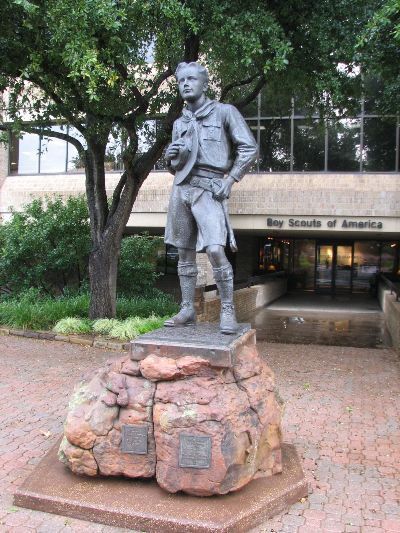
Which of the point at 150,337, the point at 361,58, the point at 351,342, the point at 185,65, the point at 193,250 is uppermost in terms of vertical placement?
the point at 361,58

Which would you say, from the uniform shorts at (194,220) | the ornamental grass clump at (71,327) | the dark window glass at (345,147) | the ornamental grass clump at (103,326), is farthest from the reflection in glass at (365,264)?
the uniform shorts at (194,220)

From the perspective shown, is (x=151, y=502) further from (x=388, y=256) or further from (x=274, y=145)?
(x=388, y=256)

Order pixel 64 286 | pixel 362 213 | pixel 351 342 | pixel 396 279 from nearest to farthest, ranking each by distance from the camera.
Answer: pixel 351 342, pixel 64 286, pixel 362 213, pixel 396 279

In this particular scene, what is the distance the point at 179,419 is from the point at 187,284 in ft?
5.34

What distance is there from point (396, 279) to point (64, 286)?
1611 cm

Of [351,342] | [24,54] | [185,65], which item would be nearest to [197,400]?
[185,65]

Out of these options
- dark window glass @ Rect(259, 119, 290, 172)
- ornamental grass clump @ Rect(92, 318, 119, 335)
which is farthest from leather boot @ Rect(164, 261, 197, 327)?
dark window glass @ Rect(259, 119, 290, 172)

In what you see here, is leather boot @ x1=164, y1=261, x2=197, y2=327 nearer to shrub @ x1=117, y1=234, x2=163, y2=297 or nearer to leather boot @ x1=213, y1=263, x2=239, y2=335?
leather boot @ x1=213, y1=263, x2=239, y2=335

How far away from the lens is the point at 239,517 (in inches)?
133

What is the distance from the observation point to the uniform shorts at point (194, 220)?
4.56 m

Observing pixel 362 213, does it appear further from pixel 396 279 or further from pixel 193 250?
pixel 193 250

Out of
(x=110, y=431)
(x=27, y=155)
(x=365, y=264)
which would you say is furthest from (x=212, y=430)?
(x=365, y=264)

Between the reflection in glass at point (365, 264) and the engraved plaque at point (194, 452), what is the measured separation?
2324 centimetres

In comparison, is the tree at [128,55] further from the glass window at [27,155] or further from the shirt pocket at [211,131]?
the glass window at [27,155]
